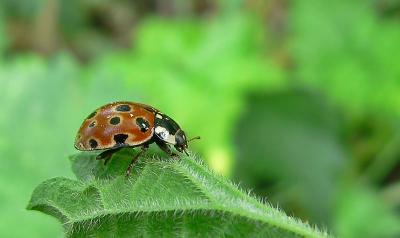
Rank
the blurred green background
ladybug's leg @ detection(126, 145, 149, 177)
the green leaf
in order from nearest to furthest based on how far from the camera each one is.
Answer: the green leaf
ladybug's leg @ detection(126, 145, 149, 177)
the blurred green background

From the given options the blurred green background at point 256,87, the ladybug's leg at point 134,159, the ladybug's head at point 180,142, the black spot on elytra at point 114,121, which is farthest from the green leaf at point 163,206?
the blurred green background at point 256,87

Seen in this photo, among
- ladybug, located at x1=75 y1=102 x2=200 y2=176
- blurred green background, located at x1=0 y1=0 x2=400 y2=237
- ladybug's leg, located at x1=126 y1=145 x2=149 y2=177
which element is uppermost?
blurred green background, located at x1=0 y1=0 x2=400 y2=237

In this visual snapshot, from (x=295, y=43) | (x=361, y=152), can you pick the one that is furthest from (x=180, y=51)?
(x=361, y=152)

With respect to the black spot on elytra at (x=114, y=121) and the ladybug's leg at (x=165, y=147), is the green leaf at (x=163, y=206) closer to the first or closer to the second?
the ladybug's leg at (x=165, y=147)

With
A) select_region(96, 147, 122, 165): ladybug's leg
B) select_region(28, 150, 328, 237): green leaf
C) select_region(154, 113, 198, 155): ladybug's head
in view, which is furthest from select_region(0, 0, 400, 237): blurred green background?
select_region(28, 150, 328, 237): green leaf

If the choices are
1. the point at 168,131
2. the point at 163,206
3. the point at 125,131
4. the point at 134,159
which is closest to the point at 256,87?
the point at 168,131

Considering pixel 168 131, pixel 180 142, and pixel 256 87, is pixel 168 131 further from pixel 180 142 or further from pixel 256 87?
pixel 256 87

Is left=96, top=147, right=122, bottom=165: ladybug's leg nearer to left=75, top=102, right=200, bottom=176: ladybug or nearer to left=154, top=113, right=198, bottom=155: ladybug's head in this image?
left=75, top=102, right=200, bottom=176: ladybug
